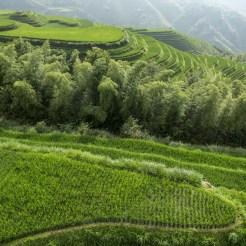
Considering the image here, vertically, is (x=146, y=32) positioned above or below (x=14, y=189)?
below

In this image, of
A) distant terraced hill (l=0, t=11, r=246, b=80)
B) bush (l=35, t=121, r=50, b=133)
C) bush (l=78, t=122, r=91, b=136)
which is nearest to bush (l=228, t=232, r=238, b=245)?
bush (l=78, t=122, r=91, b=136)

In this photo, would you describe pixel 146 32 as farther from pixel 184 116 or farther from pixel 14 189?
pixel 14 189

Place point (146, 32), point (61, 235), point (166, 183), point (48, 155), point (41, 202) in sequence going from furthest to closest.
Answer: point (146, 32) < point (48, 155) < point (166, 183) < point (41, 202) < point (61, 235)

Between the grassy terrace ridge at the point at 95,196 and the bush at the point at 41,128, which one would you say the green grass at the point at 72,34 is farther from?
the grassy terrace ridge at the point at 95,196

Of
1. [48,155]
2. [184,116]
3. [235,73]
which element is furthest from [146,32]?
[48,155]

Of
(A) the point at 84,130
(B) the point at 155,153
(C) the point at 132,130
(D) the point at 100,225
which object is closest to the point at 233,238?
(D) the point at 100,225

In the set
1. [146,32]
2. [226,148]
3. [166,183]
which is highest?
[166,183]

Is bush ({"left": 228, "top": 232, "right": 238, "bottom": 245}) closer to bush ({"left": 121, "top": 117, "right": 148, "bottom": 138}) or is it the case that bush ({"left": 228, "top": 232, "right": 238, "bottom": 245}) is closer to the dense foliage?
bush ({"left": 121, "top": 117, "right": 148, "bottom": 138})
